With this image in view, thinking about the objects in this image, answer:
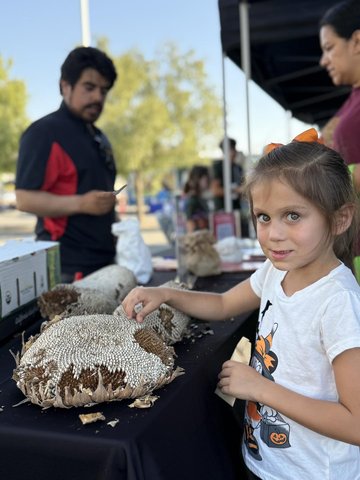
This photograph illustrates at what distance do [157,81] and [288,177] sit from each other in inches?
692

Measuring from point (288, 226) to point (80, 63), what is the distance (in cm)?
142

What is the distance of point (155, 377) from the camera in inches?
32.6

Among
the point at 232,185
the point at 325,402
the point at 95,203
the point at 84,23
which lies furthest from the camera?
the point at 232,185

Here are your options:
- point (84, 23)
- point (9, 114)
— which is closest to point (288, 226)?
point (84, 23)

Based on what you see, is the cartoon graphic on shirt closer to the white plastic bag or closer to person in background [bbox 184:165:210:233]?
the white plastic bag

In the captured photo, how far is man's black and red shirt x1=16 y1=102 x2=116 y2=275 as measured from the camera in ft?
6.05

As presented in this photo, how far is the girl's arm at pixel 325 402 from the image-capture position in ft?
2.56

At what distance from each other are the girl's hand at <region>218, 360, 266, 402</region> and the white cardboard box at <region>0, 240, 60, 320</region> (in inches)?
21.9

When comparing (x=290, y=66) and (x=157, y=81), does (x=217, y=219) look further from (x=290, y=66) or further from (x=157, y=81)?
(x=157, y=81)

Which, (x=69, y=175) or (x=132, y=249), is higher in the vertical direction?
(x=69, y=175)

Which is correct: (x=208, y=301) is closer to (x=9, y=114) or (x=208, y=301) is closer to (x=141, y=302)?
(x=141, y=302)

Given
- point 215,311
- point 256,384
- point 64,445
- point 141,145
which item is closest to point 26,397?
point 64,445

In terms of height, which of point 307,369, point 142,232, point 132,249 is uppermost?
point 132,249

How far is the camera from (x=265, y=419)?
938 millimetres
